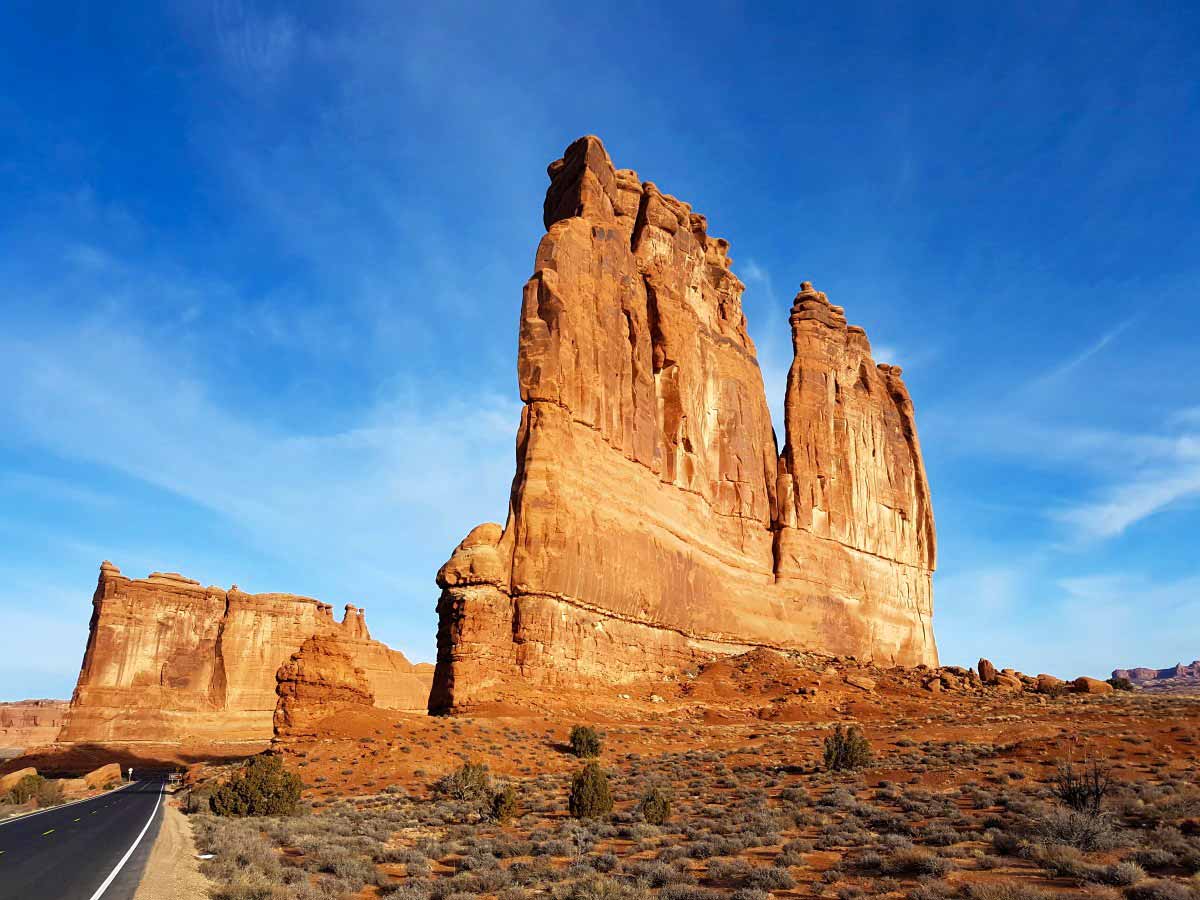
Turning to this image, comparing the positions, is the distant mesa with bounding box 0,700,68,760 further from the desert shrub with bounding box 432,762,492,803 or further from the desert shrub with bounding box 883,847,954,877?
the desert shrub with bounding box 883,847,954,877

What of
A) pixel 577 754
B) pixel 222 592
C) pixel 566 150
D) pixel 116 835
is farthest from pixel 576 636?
pixel 222 592

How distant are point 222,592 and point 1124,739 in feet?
268

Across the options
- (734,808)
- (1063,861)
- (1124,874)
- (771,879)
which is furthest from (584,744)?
(1124,874)

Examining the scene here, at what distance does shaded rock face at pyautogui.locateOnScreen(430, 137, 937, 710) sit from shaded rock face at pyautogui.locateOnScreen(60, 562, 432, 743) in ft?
115

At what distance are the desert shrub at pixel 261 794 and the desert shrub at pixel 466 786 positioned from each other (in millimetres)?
3749

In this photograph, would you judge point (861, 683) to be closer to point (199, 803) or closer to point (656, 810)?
point (656, 810)

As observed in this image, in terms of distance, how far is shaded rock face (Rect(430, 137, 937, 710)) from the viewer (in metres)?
35.0

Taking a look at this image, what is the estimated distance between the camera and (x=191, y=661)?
7794cm

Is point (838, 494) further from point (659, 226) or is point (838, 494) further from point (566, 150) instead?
point (566, 150)

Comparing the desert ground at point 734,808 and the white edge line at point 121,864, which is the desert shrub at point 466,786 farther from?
the white edge line at point 121,864

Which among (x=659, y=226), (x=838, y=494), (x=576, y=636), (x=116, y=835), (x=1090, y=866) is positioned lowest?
(x=116, y=835)

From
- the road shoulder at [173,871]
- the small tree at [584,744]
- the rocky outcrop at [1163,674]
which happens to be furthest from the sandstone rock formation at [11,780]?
the rocky outcrop at [1163,674]

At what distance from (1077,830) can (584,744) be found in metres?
17.8

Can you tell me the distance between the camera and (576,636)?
36125mm
